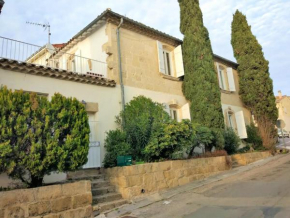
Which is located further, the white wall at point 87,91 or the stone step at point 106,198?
the white wall at point 87,91

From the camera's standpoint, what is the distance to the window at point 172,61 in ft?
40.4

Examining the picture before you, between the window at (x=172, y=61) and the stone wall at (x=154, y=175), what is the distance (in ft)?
16.0

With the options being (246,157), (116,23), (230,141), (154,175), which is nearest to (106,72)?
(116,23)

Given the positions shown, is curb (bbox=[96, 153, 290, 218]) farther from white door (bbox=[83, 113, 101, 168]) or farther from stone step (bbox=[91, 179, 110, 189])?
white door (bbox=[83, 113, 101, 168])

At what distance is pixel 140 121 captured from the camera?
845 cm

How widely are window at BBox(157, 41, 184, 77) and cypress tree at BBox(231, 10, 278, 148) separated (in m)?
6.38

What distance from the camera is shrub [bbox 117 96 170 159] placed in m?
8.33

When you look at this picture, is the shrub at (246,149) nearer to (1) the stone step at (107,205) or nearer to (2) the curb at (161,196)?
(2) the curb at (161,196)

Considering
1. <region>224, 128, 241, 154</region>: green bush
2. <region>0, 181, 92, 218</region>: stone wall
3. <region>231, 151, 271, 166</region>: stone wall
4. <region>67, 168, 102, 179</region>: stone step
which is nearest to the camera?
<region>0, 181, 92, 218</region>: stone wall

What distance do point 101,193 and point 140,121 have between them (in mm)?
2835

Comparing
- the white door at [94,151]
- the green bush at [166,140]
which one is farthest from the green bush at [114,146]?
the green bush at [166,140]

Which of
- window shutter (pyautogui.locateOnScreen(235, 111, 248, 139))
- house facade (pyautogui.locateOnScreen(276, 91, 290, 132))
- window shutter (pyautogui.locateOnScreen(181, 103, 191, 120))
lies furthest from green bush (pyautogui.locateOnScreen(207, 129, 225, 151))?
house facade (pyautogui.locateOnScreen(276, 91, 290, 132))

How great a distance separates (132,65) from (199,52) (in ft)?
12.2

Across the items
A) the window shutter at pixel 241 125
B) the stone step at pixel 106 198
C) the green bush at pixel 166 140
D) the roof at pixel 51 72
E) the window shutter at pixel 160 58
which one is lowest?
the stone step at pixel 106 198
